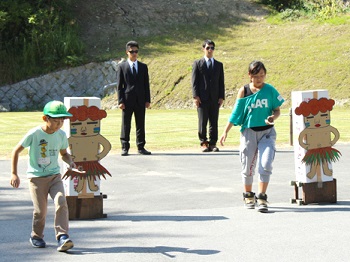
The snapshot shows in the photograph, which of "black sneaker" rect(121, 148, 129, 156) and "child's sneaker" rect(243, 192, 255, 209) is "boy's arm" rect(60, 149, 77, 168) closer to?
"child's sneaker" rect(243, 192, 255, 209)

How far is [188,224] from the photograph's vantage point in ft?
29.6

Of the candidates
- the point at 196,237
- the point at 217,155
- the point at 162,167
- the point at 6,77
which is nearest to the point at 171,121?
the point at 217,155

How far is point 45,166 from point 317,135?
12.2 feet

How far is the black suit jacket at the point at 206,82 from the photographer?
652 inches

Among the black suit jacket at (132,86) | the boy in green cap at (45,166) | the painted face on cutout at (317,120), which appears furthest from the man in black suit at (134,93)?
the boy in green cap at (45,166)

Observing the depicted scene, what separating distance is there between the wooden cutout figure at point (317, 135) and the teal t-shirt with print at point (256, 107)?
1.13 feet

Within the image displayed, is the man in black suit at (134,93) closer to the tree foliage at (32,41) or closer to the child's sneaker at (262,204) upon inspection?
the child's sneaker at (262,204)

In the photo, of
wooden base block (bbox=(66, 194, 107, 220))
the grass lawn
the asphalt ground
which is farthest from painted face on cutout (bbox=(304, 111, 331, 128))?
the grass lawn

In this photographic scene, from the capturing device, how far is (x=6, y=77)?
37844 mm

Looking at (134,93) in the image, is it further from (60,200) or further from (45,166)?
(60,200)

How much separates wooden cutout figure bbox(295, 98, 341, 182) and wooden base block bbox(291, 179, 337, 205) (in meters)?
0.10

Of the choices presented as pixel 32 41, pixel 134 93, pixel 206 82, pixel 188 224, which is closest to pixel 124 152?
pixel 134 93

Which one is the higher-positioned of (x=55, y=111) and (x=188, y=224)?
(x=55, y=111)

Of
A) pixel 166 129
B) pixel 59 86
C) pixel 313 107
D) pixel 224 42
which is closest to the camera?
pixel 313 107
